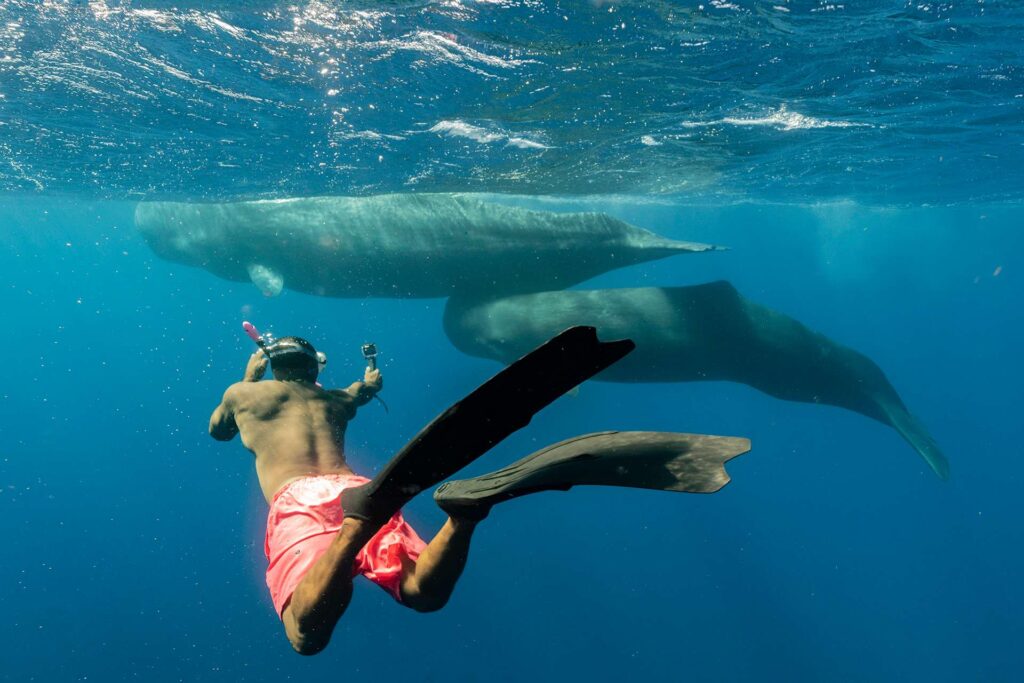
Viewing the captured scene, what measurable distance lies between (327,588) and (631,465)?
2.02m

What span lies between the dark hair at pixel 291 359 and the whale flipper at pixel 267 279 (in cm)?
787

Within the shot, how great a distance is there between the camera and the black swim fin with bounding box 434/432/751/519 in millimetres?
2814

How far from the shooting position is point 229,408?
530 cm

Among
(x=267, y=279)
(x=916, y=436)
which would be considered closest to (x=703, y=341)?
(x=916, y=436)

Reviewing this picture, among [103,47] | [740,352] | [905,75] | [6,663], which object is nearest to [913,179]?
[905,75]

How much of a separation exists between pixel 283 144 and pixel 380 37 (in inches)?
261

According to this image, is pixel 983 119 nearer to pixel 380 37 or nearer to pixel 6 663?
pixel 380 37

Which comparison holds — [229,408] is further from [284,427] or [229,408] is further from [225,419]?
[284,427]

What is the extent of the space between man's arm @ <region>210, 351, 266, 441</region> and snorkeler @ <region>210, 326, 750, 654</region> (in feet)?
0.06

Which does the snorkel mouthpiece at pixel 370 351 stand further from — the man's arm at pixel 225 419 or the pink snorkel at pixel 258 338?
the man's arm at pixel 225 419

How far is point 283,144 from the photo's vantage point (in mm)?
13117

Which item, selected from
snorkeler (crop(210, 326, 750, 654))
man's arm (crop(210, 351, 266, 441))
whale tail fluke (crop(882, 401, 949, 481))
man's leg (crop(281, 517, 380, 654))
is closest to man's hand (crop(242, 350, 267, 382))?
man's arm (crop(210, 351, 266, 441))

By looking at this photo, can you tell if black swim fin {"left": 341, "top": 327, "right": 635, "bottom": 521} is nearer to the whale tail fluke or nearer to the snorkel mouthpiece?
the snorkel mouthpiece

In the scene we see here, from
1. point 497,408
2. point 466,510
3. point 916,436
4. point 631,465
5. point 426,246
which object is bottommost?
point 916,436
